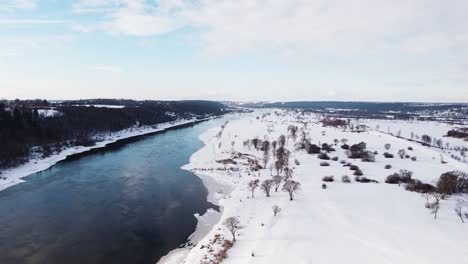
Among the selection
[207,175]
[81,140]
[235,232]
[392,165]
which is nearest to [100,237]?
[235,232]

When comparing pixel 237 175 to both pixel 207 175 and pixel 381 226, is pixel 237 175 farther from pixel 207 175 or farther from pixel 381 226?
pixel 381 226

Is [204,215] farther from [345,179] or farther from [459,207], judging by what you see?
[459,207]

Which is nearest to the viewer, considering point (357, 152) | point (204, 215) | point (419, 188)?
point (204, 215)

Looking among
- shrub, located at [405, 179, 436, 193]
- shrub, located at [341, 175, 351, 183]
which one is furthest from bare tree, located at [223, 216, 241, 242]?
shrub, located at [405, 179, 436, 193]

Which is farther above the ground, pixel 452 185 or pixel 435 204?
pixel 452 185

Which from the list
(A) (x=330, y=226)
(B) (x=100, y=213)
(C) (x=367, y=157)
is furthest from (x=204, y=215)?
(C) (x=367, y=157)

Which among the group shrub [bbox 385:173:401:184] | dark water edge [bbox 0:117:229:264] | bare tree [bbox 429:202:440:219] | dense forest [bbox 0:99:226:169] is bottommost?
dark water edge [bbox 0:117:229:264]

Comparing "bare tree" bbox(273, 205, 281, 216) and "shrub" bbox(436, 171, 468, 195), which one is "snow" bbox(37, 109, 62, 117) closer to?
"bare tree" bbox(273, 205, 281, 216)

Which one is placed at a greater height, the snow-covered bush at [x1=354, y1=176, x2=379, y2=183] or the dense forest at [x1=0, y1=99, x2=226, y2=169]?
the dense forest at [x1=0, y1=99, x2=226, y2=169]
